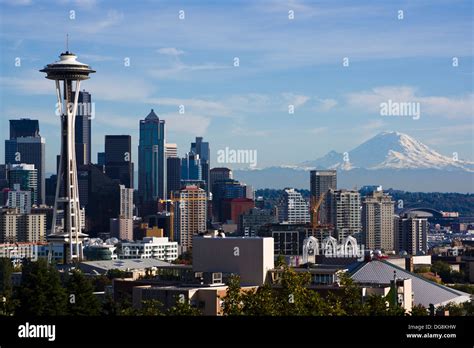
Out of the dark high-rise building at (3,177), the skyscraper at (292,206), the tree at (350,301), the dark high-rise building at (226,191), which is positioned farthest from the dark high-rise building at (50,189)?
the tree at (350,301)

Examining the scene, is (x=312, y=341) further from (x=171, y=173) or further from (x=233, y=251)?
(x=171, y=173)

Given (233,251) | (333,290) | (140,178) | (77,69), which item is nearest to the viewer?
(333,290)

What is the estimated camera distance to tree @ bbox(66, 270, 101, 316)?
1844cm

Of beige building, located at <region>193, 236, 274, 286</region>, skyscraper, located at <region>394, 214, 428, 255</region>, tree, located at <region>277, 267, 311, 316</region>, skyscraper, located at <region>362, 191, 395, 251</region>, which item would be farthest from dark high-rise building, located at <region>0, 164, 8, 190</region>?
tree, located at <region>277, 267, 311, 316</region>

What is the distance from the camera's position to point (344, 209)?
101 m

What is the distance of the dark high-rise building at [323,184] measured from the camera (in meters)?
103

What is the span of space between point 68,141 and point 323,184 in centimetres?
5303

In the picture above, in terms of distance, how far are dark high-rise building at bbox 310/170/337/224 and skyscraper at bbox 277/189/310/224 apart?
91.6 inches

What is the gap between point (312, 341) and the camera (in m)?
6.56

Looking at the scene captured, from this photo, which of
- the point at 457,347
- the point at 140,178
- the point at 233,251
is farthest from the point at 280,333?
the point at 140,178

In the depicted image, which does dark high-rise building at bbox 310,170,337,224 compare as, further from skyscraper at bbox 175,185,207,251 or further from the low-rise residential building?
the low-rise residential building

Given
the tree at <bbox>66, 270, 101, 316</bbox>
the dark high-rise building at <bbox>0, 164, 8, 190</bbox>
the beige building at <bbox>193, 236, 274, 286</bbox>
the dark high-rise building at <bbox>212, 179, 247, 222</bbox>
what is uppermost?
the dark high-rise building at <bbox>0, 164, 8, 190</bbox>

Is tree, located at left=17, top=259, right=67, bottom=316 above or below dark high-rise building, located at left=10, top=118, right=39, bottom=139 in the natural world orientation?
below

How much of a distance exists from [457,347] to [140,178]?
110725mm
